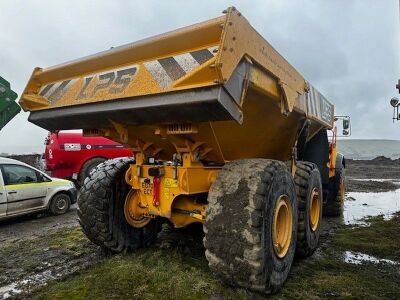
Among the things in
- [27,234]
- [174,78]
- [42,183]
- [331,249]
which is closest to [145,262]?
[174,78]

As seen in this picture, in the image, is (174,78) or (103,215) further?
(103,215)

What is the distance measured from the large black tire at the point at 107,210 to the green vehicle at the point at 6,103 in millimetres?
4444

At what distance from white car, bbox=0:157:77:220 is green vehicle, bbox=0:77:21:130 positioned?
93 cm

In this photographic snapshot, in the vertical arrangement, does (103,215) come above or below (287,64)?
below

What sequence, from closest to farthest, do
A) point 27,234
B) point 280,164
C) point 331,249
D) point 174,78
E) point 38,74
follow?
point 174,78 → point 280,164 → point 38,74 → point 331,249 → point 27,234

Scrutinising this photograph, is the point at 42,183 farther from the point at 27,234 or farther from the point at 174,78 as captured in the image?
the point at 174,78

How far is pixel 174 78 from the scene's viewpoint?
2996mm

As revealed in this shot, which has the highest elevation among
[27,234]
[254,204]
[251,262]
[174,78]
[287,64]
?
[287,64]

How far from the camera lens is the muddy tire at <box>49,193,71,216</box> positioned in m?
8.22

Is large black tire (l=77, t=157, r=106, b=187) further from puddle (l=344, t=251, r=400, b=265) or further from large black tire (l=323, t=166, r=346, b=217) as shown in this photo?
puddle (l=344, t=251, r=400, b=265)

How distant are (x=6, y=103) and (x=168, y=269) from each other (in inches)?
234

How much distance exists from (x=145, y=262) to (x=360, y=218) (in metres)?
5.20

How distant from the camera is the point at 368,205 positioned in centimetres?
955

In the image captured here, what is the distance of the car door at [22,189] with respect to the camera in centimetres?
733
